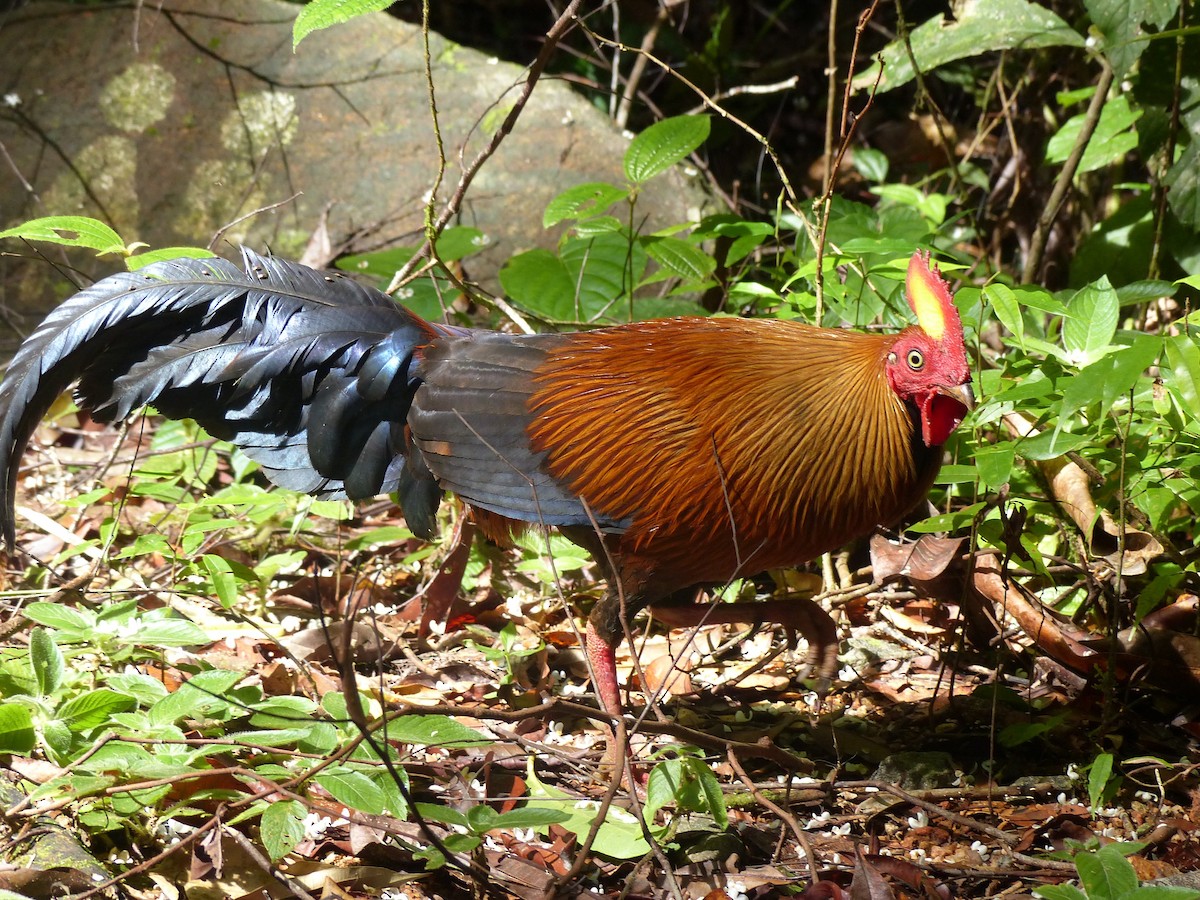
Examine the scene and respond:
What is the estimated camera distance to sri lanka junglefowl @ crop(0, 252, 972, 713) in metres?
3.00

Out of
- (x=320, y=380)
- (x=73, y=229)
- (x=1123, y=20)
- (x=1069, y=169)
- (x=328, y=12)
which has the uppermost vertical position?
(x=1123, y=20)

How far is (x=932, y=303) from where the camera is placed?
2922 millimetres

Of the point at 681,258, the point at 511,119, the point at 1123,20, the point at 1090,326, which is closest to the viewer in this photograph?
the point at 1090,326

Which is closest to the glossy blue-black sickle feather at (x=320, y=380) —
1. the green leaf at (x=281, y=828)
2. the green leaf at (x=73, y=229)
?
the green leaf at (x=73, y=229)

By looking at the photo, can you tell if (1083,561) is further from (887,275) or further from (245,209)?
(245,209)

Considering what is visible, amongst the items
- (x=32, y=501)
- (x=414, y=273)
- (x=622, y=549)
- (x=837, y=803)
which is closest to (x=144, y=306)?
(x=414, y=273)

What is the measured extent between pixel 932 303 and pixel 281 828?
201 centimetres

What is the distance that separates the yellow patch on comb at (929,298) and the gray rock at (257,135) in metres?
3.11

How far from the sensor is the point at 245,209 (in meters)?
5.95

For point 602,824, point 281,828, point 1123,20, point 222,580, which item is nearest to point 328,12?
point 222,580

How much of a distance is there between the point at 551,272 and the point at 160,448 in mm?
1837

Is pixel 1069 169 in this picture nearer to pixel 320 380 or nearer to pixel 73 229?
pixel 320 380

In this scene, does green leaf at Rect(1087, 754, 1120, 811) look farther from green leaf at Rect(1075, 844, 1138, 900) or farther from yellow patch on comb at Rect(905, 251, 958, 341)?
yellow patch on comb at Rect(905, 251, 958, 341)

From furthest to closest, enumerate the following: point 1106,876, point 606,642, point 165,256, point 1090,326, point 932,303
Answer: point 165,256 < point 606,642 < point 1090,326 < point 932,303 < point 1106,876
